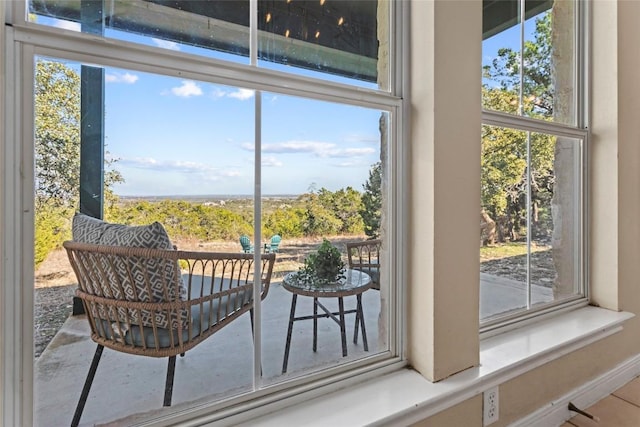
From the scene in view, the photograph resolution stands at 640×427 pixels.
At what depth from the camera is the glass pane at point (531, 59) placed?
5.17ft

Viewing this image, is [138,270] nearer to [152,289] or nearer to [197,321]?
[152,289]

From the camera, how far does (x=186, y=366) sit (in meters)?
1.03

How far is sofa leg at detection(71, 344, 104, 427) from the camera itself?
88 cm

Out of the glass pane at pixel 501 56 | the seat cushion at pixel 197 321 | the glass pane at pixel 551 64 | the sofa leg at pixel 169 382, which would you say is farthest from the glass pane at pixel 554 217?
the sofa leg at pixel 169 382

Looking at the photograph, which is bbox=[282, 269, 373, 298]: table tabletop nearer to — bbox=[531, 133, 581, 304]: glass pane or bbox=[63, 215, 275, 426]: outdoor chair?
bbox=[63, 215, 275, 426]: outdoor chair

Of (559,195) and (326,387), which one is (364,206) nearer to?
(326,387)

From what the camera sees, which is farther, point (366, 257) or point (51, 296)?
point (366, 257)

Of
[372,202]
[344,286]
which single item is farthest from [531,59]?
[344,286]

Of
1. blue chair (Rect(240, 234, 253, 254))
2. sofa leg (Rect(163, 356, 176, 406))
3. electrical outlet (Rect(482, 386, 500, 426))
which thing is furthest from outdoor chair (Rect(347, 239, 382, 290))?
sofa leg (Rect(163, 356, 176, 406))

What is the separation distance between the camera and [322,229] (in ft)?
4.11

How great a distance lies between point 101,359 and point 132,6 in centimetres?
96

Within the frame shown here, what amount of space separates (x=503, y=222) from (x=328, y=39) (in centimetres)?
109

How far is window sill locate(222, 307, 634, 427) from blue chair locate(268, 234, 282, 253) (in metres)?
0.45

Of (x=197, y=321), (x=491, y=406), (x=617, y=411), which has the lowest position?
(x=617, y=411)
